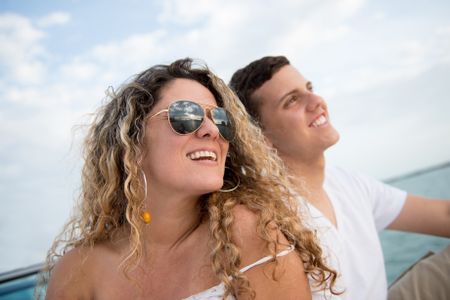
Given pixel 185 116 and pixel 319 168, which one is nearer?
pixel 185 116

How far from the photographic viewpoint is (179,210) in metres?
2.01

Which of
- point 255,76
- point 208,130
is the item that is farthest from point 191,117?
point 255,76

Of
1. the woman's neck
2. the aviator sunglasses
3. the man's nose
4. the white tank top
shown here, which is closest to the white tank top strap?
the white tank top

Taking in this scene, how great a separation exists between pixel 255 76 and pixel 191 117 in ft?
4.39

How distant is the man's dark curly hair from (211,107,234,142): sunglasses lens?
96 cm

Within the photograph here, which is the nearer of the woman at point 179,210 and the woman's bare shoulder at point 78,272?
the woman at point 179,210

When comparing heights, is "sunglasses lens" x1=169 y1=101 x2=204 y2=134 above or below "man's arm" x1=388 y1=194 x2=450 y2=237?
above

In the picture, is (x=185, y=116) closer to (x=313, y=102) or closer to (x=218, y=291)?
(x=218, y=291)

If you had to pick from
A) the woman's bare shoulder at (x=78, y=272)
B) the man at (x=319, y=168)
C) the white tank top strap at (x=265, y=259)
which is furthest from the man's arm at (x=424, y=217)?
the woman's bare shoulder at (x=78, y=272)

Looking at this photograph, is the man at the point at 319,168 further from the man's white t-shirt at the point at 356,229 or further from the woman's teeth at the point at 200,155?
the woman's teeth at the point at 200,155

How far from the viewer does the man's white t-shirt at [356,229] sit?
212 cm

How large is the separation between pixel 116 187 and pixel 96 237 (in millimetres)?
357

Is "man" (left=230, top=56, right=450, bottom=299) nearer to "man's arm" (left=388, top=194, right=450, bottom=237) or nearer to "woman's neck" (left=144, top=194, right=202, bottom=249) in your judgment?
"man's arm" (left=388, top=194, right=450, bottom=237)

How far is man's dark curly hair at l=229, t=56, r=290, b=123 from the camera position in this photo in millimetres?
2961
